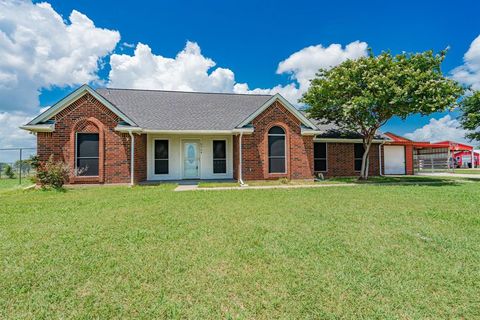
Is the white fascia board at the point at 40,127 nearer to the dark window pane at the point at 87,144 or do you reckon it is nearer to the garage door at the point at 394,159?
the dark window pane at the point at 87,144

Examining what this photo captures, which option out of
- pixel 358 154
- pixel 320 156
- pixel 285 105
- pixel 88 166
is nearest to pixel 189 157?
pixel 88 166

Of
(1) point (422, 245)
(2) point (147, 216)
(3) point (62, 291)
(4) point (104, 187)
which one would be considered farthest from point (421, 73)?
(4) point (104, 187)

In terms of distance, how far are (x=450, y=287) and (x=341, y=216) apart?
10.7ft

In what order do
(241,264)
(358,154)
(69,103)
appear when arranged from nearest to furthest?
(241,264) → (69,103) → (358,154)

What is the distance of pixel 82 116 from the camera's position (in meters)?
11.8

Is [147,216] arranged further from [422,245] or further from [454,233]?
[454,233]

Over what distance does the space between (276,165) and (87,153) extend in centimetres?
968

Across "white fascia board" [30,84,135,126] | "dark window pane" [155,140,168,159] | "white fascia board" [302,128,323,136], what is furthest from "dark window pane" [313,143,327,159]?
"white fascia board" [30,84,135,126]

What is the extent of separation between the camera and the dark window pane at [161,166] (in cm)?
1454

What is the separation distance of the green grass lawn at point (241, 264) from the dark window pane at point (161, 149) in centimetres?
801

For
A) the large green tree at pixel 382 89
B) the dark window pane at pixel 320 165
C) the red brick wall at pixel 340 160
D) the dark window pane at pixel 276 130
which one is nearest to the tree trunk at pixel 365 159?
the large green tree at pixel 382 89

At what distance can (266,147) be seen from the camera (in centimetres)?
1326

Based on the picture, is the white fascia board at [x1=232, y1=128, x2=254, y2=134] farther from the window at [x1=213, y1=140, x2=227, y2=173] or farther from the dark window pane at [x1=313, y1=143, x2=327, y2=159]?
the dark window pane at [x1=313, y1=143, x2=327, y2=159]

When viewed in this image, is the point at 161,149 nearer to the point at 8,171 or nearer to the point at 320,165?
the point at 320,165
